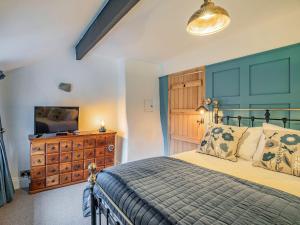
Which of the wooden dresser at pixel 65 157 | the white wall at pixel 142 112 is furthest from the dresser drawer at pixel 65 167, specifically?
the white wall at pixel 142 112

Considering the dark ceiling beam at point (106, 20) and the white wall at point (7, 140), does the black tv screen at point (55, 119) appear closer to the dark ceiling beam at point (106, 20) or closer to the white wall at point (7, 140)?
the white wall at point (7, 140)

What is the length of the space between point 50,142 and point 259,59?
3372mm

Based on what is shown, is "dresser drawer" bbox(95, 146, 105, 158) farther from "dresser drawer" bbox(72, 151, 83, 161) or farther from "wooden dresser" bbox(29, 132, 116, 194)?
"dresser drawer" bbox(72, 151, 83, 161)

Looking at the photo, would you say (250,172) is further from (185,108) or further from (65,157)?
(65,157)

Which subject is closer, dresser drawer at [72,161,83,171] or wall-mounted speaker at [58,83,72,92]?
dresser drawer at [72,161,83,171]

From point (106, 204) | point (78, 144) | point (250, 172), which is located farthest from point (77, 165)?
point (250, 172)

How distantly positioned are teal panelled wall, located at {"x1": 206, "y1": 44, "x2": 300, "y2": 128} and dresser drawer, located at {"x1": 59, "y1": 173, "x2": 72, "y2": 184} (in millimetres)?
2834

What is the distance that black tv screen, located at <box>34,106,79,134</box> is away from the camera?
9.16ft

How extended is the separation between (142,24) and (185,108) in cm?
182

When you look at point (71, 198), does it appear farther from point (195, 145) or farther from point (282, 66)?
point (282, 66)

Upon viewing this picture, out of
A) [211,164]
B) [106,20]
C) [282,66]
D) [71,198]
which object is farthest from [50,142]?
[282,66]

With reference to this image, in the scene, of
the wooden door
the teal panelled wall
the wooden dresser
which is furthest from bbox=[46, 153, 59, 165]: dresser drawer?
the teal panelled wall

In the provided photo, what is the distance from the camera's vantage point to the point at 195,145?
10.8 ft

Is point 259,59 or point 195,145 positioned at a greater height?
point 259,59
